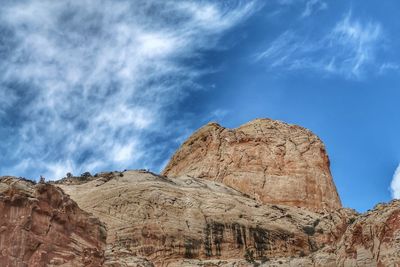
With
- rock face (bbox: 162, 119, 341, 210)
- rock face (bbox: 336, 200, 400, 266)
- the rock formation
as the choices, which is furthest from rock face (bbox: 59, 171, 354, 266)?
rock face (bbox: 162, 119, 341, 210)

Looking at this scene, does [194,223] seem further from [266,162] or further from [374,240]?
[266,162]

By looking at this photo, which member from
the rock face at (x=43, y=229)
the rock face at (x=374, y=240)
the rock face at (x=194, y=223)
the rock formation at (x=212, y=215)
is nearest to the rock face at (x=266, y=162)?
the rock formation at (x=212, y=215)

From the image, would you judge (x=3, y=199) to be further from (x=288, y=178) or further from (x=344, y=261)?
(x=288, y=178)

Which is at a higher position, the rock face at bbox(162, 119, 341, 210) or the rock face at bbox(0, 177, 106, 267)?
the rock face at bbox(162, 119, 341, 210)

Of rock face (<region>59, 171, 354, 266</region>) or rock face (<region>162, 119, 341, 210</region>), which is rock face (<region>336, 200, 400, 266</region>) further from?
rock face (<region>162, 119, 341, 210</region>)

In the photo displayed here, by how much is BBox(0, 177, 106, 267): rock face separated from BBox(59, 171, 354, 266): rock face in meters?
24.1

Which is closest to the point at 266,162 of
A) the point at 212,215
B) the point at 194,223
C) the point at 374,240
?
the point at 212,215

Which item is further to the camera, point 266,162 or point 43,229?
point 266,162

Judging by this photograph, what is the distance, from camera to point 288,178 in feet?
254

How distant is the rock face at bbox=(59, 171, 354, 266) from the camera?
54.6m

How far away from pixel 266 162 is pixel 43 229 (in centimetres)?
5400

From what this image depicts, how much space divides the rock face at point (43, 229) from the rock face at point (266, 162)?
152 ft

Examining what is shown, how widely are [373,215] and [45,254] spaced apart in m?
22.8

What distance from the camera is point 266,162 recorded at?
259ft
